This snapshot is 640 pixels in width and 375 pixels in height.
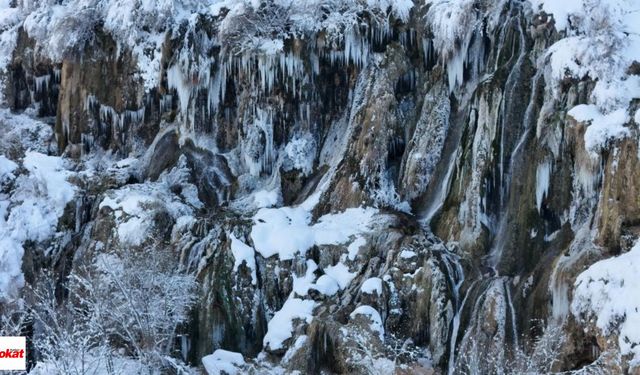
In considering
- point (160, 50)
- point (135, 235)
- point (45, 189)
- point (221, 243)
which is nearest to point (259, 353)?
point (221, 243)

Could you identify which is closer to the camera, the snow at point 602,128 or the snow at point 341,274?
the snow at point 602,128

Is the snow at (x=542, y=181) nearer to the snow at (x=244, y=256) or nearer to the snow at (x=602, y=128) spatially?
the snow at (x=602, y=128)

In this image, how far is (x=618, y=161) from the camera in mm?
15586

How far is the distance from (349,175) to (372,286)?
178 inches

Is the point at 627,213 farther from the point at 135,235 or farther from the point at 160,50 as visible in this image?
the point at 160,50

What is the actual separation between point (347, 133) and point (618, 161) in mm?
9005

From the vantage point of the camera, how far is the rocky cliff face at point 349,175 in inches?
646

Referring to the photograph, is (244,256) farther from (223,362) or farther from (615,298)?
(615,298)

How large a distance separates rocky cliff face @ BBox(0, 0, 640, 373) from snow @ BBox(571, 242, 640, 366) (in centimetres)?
4

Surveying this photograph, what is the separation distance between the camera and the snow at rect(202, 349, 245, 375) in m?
17.8

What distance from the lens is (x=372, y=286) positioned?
1816 cm

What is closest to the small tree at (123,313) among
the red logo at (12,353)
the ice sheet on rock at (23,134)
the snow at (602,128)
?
the red logo at (12,353)

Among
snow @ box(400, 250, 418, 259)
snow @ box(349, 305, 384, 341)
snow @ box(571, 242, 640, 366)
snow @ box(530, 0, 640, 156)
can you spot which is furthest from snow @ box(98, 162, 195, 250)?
snow @ box(571, 242, 640, 366)

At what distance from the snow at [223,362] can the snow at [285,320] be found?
729 mm
